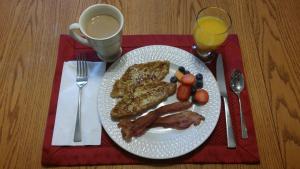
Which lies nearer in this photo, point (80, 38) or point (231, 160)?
point (231, 160)

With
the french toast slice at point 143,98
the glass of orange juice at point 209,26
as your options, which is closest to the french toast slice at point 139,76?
the french toast slice at point 143,98

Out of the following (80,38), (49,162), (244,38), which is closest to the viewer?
(49,162)

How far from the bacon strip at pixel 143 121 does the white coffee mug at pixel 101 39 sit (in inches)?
9.9

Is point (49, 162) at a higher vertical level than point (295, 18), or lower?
lower

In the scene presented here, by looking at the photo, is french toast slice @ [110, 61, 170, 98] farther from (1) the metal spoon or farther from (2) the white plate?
(1) the metal spoon

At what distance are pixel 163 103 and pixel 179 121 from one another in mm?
92

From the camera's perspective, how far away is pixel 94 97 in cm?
98

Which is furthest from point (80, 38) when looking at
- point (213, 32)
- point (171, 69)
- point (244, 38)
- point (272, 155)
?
point (272, 155)

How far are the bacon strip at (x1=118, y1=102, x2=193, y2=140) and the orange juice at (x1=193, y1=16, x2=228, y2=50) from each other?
0.75 feet

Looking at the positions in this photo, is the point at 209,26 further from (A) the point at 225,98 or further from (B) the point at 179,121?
(B) the point at 179,121

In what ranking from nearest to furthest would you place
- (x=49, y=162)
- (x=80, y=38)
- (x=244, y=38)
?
(x=49, y=162)
(x=80, y=38)
(x=244, y=38)

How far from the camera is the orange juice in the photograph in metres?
0.99

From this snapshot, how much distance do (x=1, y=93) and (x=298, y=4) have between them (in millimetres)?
1188

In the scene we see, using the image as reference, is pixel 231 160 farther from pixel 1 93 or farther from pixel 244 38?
pixel 1 93
